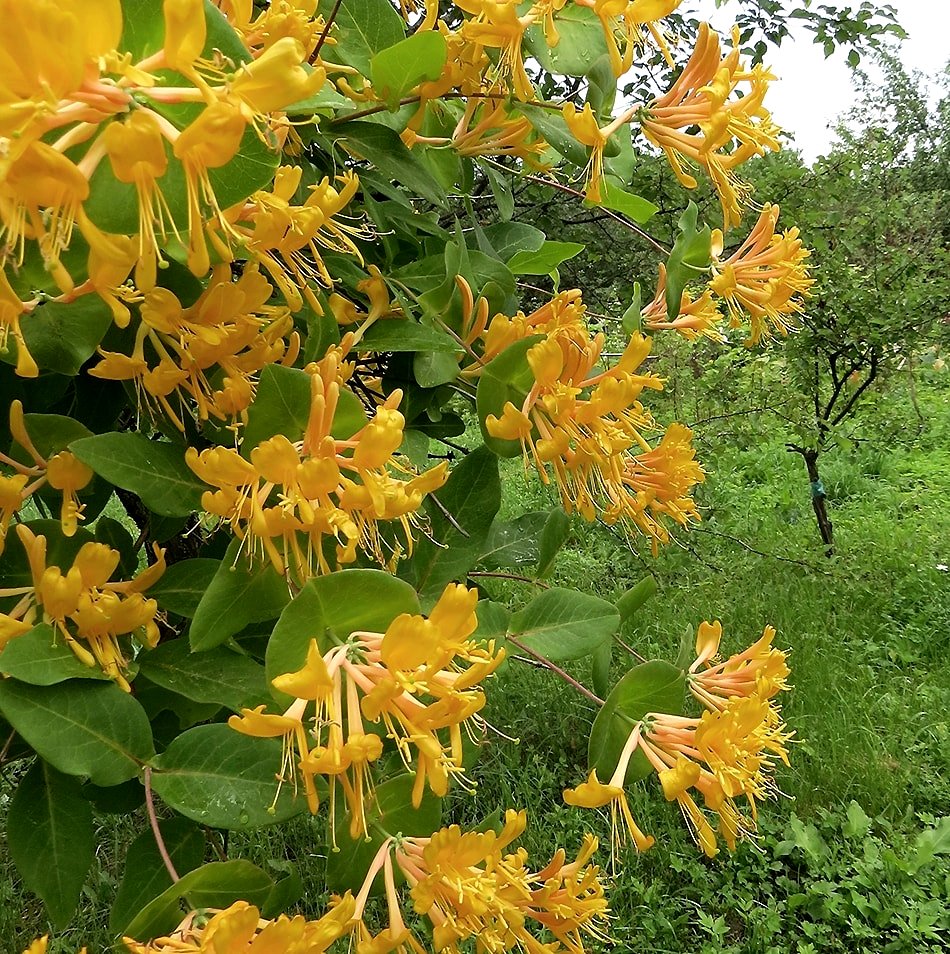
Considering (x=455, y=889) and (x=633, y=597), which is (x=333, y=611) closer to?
(x=455, y=889)

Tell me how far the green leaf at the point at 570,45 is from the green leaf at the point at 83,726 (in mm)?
556

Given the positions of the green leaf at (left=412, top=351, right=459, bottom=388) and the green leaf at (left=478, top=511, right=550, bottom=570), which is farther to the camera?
the green leaf at (left=478, top=511, right=550, bottom=570)

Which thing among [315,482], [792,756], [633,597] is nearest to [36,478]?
[315,482]

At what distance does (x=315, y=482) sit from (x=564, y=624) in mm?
341

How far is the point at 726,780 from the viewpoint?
28.4 inches

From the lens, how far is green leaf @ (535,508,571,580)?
35.5 inches

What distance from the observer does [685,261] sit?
858mm

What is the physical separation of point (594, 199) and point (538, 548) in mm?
378

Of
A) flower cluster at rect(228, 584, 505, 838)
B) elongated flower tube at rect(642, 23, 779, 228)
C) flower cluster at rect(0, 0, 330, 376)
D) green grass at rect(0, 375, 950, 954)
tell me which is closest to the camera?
flower cluster at rect(0, 0, 330, 376)

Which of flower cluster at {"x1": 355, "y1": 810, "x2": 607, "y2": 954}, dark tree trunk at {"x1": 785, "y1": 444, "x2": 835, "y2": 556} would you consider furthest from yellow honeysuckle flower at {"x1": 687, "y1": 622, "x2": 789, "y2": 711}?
dark tree trunk at {"x1": 785, "y1": 444, "x2": 835, "y2": 556}

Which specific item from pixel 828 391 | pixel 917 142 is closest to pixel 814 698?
pixel 828 391

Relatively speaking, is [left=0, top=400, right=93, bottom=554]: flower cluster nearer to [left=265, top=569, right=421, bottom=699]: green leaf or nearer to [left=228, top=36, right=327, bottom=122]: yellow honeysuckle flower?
[left=265, top=569, right=421, bottom=699]: green leaf

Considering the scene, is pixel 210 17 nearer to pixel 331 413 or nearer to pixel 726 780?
pixel 331 413

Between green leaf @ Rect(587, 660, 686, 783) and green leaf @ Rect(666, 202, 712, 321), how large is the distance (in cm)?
34
